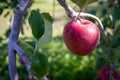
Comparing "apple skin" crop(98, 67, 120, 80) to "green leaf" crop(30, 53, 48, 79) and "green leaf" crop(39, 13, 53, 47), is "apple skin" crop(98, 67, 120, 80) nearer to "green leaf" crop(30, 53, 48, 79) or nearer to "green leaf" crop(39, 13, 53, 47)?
"green leaf" crop(39, 13, 53, 47)

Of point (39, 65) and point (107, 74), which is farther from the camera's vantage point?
point (107, 74)

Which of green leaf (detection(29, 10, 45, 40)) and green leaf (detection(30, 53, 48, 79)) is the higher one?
green leaf (detection(29, 10, 45, 40))

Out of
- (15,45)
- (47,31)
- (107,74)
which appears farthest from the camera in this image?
(107,74)

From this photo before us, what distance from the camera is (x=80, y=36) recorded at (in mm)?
885

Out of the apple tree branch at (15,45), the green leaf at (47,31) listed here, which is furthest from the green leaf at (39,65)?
the green leaf at (47,31)

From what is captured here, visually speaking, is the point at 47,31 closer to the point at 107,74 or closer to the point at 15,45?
the point at 15,45

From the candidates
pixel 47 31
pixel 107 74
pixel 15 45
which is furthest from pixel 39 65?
pixel 107 74

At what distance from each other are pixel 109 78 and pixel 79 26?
0.48 meters

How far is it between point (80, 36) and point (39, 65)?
0.37ft

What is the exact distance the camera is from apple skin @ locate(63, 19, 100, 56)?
884 mm

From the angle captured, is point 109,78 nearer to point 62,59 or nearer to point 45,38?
point 45,38

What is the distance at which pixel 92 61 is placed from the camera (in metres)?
3.83

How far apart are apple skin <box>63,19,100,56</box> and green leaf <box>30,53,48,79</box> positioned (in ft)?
0.23

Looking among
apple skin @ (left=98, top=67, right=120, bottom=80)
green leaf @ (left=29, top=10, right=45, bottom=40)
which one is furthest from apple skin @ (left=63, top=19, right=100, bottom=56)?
apple skin @ (left=98, top=67, right=120, bottom=80)
